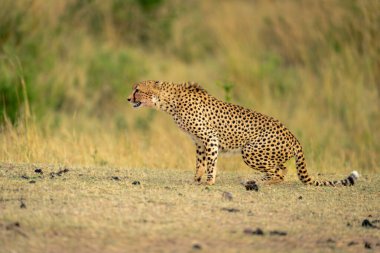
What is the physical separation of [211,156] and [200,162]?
23 centimetres

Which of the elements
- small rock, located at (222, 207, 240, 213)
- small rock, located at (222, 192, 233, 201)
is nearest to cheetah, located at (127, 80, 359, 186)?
small rock, located at (222, 192, 233, 201)

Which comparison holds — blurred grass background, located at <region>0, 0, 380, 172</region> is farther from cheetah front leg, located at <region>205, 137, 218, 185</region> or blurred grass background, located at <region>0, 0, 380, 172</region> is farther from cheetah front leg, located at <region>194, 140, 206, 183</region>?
cheetah front leg, located at <region>205, 137, 218, 185</region>

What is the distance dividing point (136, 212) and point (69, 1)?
37.9 feet

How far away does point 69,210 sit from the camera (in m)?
6.07

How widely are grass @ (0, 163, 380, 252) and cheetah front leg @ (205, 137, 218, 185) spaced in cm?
10

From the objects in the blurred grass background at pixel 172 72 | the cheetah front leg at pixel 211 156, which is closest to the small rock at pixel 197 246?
the cheetah front leg at pixel 211 156

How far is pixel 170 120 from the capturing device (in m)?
13.4

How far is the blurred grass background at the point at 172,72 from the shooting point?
33.0ft

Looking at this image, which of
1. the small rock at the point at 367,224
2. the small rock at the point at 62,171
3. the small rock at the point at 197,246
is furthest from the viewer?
the small rock at the point at 62,171

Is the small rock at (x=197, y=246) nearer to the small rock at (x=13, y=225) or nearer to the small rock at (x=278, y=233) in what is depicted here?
the small rock at (x=278, y=233)

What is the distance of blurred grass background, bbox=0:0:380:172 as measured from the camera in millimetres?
10055

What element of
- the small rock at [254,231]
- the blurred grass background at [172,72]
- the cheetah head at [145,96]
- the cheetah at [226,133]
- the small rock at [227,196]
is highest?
the blurred grass background at [172,72]

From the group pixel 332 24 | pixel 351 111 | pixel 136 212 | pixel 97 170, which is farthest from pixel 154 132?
pixel 136 212

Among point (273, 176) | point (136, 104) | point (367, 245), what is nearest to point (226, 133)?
point (273, 176)
